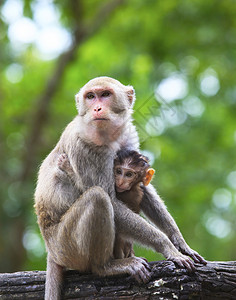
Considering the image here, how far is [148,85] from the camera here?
547 inches

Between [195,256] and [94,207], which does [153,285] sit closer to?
[195,256]

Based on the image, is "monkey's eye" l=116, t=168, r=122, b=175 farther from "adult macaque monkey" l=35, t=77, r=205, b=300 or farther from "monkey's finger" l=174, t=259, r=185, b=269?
"monkey's finger" l=174, t=259, r=185, b=269

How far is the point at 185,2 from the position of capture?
15719 millimetres

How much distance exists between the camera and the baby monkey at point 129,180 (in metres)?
6.80

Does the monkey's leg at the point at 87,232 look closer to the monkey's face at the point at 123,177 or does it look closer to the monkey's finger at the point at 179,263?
the monkey's face at the point at 123,177

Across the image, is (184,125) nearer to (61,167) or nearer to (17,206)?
(17,206)

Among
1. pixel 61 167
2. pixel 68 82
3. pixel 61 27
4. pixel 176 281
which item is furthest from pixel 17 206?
pixel 176 281

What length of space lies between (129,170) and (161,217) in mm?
984

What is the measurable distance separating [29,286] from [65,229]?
3.20 feet

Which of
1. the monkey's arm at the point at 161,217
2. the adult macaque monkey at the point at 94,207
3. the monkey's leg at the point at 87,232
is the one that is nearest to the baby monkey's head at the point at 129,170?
the adult macaque monkey at the point at 94,207

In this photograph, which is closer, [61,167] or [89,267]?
[89,267]

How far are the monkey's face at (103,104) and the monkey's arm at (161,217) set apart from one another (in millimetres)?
1324

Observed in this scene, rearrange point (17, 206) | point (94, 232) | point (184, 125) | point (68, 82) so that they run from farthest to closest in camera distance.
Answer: point (184, 125) < point (68, 82) < point (17, 206) < point (94, 232)

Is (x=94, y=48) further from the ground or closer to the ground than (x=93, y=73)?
further from the ground
